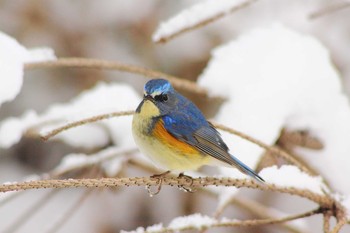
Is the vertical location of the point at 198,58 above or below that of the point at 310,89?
above

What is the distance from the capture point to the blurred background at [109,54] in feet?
13.3

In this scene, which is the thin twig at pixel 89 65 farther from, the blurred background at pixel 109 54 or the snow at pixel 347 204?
the blurred background at pixel 109 54

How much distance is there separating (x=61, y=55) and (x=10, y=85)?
2.32 meters

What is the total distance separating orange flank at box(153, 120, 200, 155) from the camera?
7.67 ft

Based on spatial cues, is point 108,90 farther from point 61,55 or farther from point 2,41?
point 61,55

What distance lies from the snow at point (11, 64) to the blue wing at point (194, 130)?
0.56 metres

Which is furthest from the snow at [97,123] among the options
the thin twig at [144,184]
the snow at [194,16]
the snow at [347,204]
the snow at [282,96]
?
the snow at [347,204]

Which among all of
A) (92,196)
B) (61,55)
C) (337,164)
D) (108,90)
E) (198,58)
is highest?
(61,55)

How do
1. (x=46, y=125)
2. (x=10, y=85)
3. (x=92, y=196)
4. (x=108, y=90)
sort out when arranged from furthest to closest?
(x=92, y=196)
(x=108, y=90)
(x=46, y=125)
(x=10, y=85)

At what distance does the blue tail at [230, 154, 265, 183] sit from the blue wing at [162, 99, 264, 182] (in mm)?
138

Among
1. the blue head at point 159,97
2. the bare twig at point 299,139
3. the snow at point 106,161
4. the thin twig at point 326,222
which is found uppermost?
the blue head at point 159,97

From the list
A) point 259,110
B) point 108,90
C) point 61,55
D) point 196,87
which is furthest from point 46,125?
point 61,55

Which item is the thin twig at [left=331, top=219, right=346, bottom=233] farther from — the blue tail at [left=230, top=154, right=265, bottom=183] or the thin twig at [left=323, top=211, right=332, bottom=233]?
the blue tail at [left=230, top=154, right=265, bottom=183]

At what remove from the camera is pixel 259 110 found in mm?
2500
